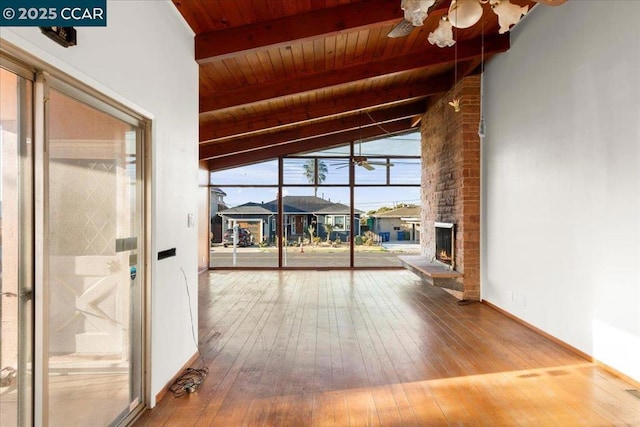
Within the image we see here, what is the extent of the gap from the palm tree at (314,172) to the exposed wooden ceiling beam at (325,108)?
2.73 meters

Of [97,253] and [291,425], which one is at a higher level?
[97,253]

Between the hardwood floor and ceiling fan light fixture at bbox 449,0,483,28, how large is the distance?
2.49m

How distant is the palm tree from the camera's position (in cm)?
931

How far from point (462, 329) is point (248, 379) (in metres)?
2.60

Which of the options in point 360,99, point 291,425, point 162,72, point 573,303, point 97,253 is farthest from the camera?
point 360,99

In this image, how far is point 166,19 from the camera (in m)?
2.84

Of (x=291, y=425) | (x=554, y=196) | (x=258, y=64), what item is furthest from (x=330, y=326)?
(x=258, y=64)

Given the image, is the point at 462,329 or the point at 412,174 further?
the point at 412,174

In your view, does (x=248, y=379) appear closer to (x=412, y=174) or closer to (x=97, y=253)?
(x=97, y=253)

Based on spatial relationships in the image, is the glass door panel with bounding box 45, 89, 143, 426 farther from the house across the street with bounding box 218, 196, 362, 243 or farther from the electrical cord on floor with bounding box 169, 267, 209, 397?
the house across the street with bounding box 218, 196, 362, 243

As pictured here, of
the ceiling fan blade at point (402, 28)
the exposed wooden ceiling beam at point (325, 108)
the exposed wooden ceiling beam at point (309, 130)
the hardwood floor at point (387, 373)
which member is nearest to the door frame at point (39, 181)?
the hardwood floor at point (387, 373)

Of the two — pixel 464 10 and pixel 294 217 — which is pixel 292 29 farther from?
pixel 294 217

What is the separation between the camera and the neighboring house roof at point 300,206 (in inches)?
369

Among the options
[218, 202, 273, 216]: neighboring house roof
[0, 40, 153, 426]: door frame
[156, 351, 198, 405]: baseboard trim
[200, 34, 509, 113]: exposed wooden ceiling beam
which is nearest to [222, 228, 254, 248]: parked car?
[218, 202, 273, 216]: neighboring house roof
